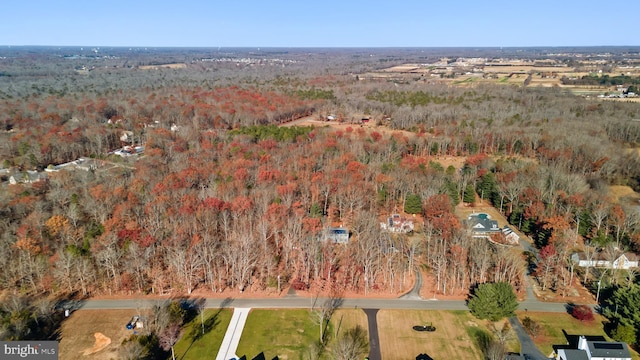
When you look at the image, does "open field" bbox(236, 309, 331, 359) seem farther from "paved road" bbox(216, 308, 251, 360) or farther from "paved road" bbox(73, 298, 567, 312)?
"paved road" bbox(73, 298, 567, 312)

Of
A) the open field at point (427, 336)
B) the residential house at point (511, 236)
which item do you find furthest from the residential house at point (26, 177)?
the residential house at point (511, 236)

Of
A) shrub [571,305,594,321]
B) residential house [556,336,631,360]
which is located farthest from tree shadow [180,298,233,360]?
shrub [571,305,594,321]

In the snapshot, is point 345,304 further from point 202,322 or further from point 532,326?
point 532,326

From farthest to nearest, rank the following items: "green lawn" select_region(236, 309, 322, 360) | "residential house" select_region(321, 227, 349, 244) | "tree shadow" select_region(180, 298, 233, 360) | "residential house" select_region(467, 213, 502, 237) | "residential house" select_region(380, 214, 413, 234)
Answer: "residential house" select_region(380, 214, 413, 234), "residential house" select_region(467, 213, 502, 237), "residential house" select_region(321, 227, 349, 244), "tree shadow" select_region(180, 298, 233, 360), "green lawn" select_region(236, 309, 322, 360)

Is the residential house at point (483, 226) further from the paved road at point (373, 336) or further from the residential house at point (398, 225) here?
the paved road at point (373, 336)

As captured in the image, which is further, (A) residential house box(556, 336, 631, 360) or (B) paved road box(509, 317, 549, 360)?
(B) paved road box(509, 317, 549, 360)
